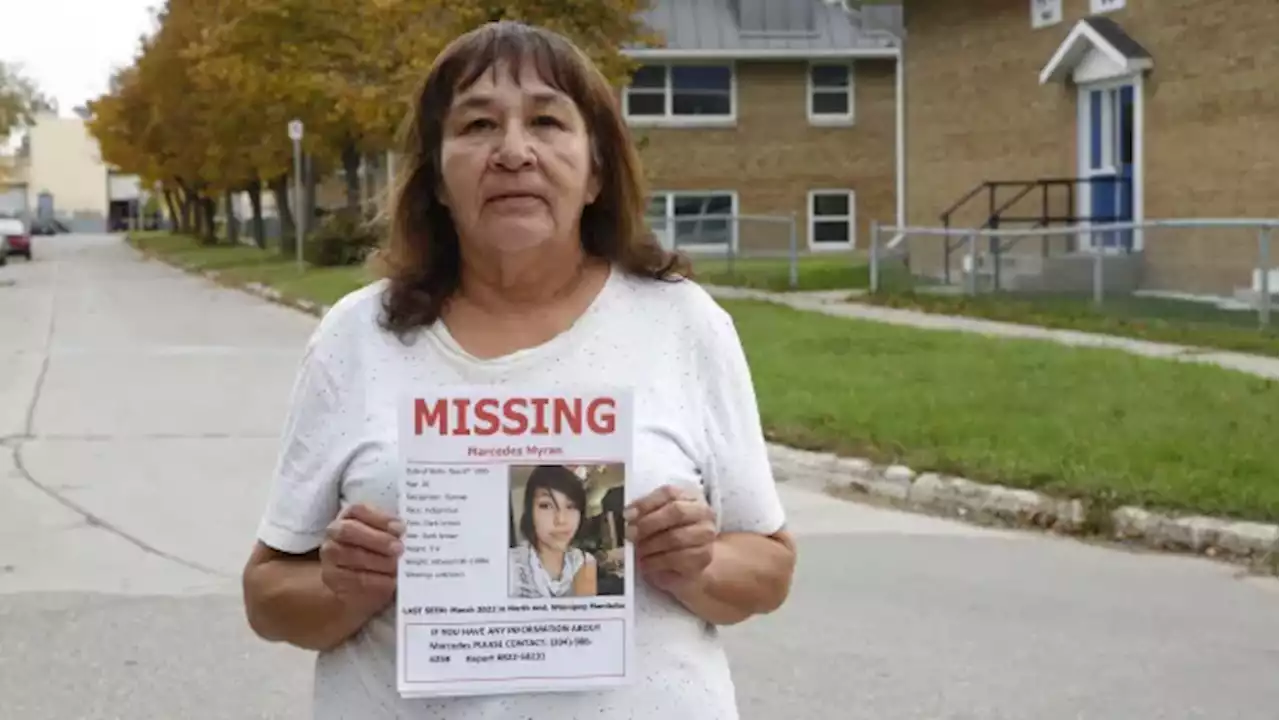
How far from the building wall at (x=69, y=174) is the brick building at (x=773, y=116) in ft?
346

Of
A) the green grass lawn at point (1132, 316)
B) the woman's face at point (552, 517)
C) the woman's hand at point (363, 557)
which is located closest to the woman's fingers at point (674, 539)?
the woman's face at point (552, 517)

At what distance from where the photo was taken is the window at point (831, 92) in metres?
44.8

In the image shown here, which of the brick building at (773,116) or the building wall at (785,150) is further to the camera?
the building wall at (785,150)

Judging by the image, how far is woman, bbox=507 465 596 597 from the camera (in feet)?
7.70

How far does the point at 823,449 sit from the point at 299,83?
74.3 ft

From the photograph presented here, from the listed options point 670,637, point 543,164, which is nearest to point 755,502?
point 670,637

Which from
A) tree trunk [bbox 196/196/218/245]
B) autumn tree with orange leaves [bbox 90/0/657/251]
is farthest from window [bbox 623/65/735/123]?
tree trunk [bbox 196/196/218/245]

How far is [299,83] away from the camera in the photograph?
32.1 m

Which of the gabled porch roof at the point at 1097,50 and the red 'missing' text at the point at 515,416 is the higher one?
the gabled porch roof at the point at 1097,50

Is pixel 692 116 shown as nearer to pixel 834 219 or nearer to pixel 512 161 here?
pixel 834 219

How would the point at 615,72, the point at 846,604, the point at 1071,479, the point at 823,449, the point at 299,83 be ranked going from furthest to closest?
the point at 299,83
the point at 615,72
the point at 823,449
the point at 1071,479
the point at 846,604

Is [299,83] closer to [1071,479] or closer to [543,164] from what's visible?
[1071,479]

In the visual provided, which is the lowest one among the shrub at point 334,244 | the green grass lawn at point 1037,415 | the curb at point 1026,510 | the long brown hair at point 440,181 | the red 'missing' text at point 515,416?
the curb at point 1026,510

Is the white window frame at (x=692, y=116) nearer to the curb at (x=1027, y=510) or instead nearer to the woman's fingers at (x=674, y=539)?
the curb at (x=1027, y=510)
